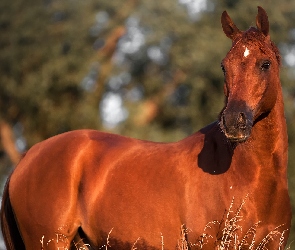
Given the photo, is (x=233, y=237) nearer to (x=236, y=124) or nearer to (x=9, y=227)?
(x=236, y=124)

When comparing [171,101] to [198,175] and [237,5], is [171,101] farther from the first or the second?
[198,175]

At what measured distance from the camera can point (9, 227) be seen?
6.22 metres

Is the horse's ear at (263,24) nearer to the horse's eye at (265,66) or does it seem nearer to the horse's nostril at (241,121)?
the horse's eye at (265,66)

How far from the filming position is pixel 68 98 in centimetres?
2073

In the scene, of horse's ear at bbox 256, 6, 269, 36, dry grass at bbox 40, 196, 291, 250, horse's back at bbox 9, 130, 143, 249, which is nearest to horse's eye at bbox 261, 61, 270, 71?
horse's ear at bbox 256, 6, 269, 36

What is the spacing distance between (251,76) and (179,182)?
1.05 meters

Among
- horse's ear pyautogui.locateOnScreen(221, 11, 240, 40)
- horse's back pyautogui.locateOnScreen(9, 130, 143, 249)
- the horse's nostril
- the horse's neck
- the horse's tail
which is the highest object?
horse's ear pyautogui.locateOnScreen(221, 11, 240, 40)

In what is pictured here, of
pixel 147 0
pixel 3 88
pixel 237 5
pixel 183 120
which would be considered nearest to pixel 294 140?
pixel 183 120

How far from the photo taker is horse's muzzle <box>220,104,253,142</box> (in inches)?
179

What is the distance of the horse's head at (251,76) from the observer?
465cm

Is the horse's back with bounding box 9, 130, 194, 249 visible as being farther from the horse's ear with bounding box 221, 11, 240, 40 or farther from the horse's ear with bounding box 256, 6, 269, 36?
the horse's ear with bounding box 256, 6, 269, 36

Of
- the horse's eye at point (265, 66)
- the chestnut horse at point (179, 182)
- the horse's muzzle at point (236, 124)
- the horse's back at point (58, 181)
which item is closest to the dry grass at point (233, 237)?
the chestnut horse at point (179, 182)

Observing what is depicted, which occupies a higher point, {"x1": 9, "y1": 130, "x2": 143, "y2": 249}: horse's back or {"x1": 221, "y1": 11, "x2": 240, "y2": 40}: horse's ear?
{"x1": 221, "y1": 11, "x2": 240, "y2": 40}: horse's ear

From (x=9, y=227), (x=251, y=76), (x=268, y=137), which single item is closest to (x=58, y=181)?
(x=9, y=227)
